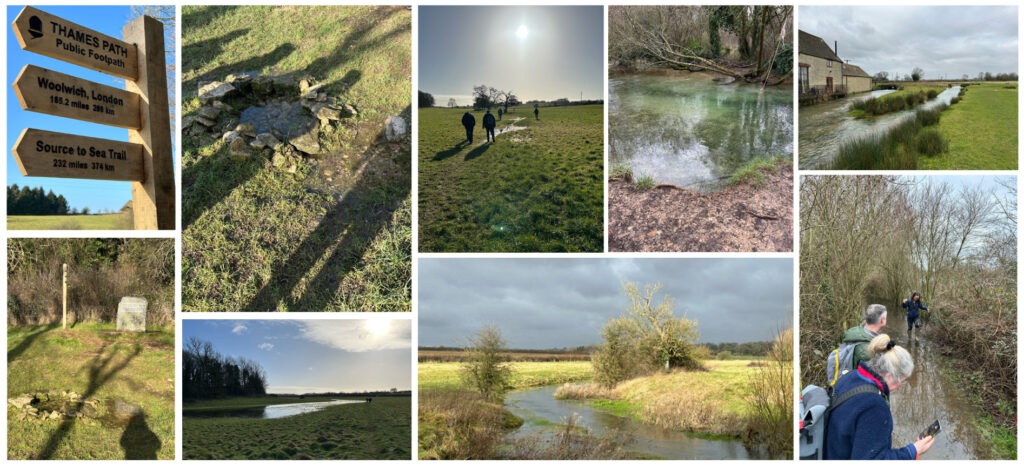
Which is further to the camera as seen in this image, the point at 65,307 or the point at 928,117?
the point at 928,117

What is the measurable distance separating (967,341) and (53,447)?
1007 cm

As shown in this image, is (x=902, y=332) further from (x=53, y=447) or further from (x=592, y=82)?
(x=53, y=447)

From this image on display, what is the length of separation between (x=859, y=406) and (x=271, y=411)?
5507 millimetres

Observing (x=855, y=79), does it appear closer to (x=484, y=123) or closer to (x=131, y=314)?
(x=484, y=123)

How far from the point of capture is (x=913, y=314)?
6047 millimetres

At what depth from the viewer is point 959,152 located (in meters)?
6.17

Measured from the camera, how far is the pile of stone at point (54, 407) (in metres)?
5.95

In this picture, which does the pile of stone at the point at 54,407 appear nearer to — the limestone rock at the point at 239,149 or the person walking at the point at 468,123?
the limestone rock at the point at 239,149

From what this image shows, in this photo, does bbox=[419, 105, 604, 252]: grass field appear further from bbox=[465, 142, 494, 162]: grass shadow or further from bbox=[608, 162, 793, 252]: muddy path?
bbox=[608, 162, 793, 252]: muddy path

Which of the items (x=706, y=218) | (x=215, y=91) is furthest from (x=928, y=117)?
(x=215, y=91)

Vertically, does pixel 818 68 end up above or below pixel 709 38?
below

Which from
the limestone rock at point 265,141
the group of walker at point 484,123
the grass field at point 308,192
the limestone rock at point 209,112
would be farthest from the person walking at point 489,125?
the limestone rock at point 209,112
